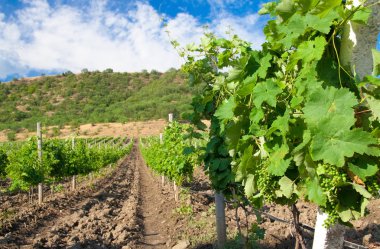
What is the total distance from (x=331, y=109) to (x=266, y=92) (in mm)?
642

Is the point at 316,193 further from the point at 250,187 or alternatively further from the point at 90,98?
the point at 90,98

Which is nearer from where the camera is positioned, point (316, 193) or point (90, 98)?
point (316, 193)

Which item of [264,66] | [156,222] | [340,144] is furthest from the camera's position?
[156,222]

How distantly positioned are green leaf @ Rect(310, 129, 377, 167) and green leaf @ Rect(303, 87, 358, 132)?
0.10 ft

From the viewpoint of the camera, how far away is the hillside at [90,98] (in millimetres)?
83181

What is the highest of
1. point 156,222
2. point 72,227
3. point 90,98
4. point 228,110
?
point 90,98

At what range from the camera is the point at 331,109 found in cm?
146

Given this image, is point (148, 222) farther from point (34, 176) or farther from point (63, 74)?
point (63, 74)

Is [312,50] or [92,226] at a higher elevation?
[312,50]

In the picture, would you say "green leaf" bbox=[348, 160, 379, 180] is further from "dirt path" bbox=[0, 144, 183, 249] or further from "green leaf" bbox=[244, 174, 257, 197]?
"dirt path" bbox=[0, 144, 183, 249]

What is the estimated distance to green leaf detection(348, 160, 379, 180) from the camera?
4.98ft

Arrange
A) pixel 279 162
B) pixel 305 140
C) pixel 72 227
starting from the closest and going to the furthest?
1. pixel 305 140
2. pixel 279 162
3. pixel 72 227

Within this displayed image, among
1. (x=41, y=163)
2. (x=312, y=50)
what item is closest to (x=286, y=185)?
(x=312, y=50)

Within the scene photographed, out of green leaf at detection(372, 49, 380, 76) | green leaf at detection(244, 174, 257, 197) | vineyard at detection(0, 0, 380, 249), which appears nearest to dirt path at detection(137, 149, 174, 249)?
vineyard at detection(0, 0, 380, 249)
